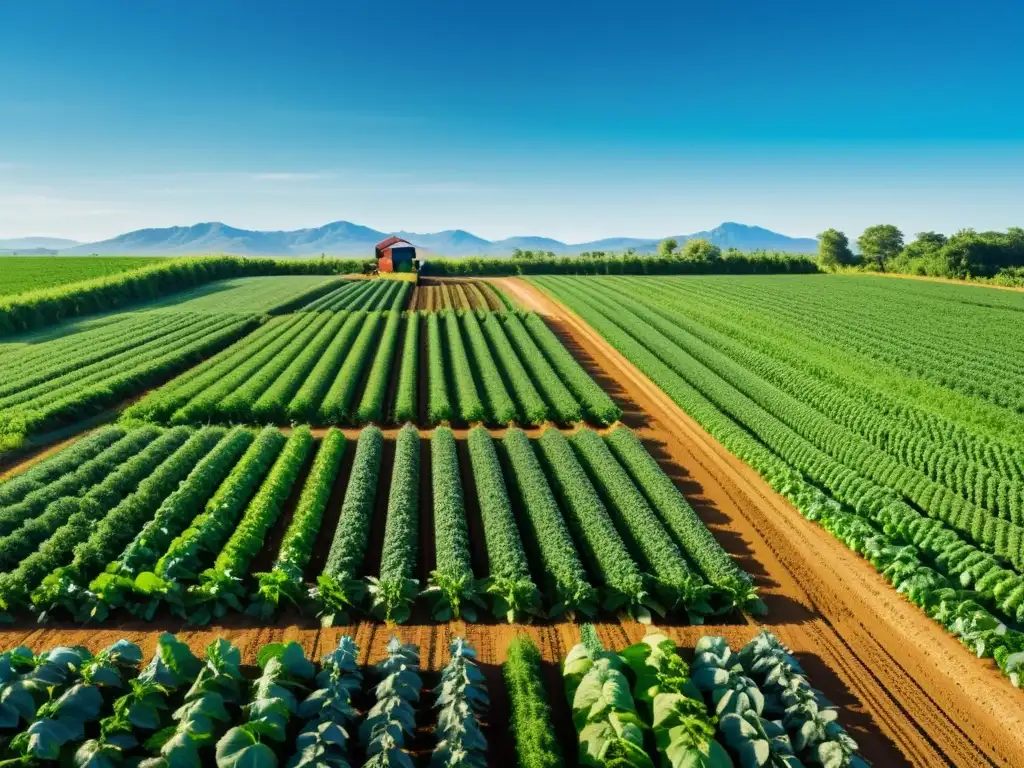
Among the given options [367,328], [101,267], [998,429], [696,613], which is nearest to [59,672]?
[696,613]

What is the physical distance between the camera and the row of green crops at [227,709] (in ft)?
26.7

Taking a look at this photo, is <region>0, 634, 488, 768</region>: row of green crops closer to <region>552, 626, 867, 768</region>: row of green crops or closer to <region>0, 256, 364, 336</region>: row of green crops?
<region>552, 626, 867, 768</region>: row of green crops

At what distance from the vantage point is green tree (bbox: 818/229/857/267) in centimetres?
10038

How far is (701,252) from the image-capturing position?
97.3 m

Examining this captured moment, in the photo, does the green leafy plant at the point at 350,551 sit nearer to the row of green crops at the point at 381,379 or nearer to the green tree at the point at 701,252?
the row of green crops at the point at 381,379

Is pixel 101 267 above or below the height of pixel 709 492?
above

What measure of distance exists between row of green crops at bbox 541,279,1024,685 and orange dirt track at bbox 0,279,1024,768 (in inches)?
24.7

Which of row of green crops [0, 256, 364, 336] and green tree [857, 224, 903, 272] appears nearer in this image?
row of green crops [0, 256, 364, 336]

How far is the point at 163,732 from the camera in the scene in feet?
27.6

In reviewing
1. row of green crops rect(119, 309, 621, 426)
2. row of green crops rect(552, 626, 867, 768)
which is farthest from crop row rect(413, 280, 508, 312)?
row of green crops rect(552, 626, 867, 768)

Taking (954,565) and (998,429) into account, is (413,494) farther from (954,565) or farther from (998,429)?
(998,429)

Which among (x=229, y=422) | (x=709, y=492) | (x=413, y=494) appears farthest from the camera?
(x=229, y=422)

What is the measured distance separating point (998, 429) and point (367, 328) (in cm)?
3348

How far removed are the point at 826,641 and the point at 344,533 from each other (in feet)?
Answer: 38.0
